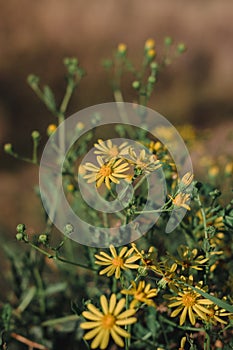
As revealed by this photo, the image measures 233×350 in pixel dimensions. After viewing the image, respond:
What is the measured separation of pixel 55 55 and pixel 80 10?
0.43m

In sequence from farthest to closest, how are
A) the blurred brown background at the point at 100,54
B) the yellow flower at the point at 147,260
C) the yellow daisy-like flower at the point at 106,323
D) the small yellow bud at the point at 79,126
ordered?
the blurred brown background at the point at 100,54 < the small yellow bud at the point at 79,126 < the yellow flower at the point at 147,260 < the yellow daisy-like flower at the point at 106,323

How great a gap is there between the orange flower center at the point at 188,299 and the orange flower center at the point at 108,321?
16 cm

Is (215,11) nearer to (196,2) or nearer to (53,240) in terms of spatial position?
(196,2)

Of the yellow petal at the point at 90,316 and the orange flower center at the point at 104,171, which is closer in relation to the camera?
the yellow petal at the point at 90,316

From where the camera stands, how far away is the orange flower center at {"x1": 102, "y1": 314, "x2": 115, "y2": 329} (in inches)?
33.3

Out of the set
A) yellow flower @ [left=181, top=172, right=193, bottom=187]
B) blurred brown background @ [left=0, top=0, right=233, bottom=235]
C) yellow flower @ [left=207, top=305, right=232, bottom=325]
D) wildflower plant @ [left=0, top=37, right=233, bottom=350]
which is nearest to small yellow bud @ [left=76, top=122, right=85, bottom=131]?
wildflower plant @ [left=0, top=37, right=233, bottom=350]

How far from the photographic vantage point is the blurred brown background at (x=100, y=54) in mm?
3619

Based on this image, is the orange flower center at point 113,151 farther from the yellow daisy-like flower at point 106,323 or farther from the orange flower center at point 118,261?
the yellow daisy-like flower at point 106,323

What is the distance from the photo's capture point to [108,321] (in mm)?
852

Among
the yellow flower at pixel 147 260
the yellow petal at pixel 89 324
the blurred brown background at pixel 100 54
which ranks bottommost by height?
the yellow petal at pixel 89 324

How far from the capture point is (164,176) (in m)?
1.18

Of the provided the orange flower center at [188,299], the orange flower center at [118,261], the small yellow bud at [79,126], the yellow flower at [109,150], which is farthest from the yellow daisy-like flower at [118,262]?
the small yellow bud at [79,126]

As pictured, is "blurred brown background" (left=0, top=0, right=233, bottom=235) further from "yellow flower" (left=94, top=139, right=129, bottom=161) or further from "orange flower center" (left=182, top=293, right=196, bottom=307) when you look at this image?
"orange flower center" (left=182, top=293, right=196, bottom=307)

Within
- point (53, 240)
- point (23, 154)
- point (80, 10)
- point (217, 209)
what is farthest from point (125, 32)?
point (217, 209)
